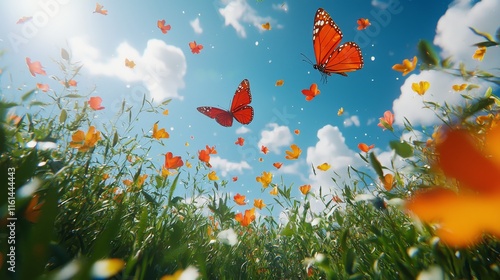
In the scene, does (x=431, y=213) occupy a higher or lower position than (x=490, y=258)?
higher

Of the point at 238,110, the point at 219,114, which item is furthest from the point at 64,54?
the point at 238,110

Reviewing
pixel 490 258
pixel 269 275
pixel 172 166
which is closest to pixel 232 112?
pixel 172 166

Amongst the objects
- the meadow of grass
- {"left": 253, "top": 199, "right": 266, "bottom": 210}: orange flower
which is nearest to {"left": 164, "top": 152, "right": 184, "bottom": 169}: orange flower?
the meadow of grass

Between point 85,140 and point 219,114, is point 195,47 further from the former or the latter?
point 85,140

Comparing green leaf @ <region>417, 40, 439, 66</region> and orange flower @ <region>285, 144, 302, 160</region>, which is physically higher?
orange flower @ <region>285, 144, 302, 160</region>

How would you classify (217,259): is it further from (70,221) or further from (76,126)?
(76,126)

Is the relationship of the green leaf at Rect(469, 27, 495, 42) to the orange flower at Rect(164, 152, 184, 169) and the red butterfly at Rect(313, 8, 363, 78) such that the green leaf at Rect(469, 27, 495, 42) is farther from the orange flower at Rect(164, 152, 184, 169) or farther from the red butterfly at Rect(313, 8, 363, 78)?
the red butterfly at Rect(313, 8, 363, 78)
